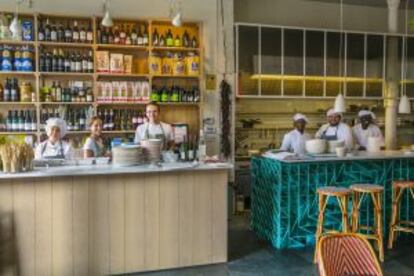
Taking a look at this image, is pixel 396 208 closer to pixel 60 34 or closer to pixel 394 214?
pixel 394 214

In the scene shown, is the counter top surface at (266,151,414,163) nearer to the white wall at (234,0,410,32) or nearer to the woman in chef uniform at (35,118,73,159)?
the woman in chef uniform at (35,118,73,159)

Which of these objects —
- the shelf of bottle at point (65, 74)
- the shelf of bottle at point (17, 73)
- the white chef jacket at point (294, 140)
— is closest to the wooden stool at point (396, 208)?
the white chef jacket at point (294, 140)

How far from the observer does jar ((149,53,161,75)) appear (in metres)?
6.07

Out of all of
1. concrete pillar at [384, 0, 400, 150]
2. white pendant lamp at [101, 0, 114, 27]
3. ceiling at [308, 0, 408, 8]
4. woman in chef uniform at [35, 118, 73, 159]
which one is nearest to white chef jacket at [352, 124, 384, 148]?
concrete pillar at [384, 0, 400, 150]

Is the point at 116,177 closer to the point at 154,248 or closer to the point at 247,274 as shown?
the point at 154,248

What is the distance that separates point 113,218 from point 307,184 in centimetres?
234

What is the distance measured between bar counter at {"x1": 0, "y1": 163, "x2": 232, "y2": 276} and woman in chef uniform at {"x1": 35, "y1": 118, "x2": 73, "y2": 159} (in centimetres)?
74

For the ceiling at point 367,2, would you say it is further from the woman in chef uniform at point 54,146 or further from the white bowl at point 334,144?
the woman in chef uniform at point 54,146

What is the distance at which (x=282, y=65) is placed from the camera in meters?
7.04

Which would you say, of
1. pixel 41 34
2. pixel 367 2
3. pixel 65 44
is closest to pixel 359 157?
pixel 367 2

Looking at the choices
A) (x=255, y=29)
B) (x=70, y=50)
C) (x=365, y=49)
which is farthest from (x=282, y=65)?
(x=70, y=50)

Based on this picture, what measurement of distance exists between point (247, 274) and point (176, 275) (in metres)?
0.72

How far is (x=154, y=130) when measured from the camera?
19.0 feet

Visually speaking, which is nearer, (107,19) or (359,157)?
(107,19)
